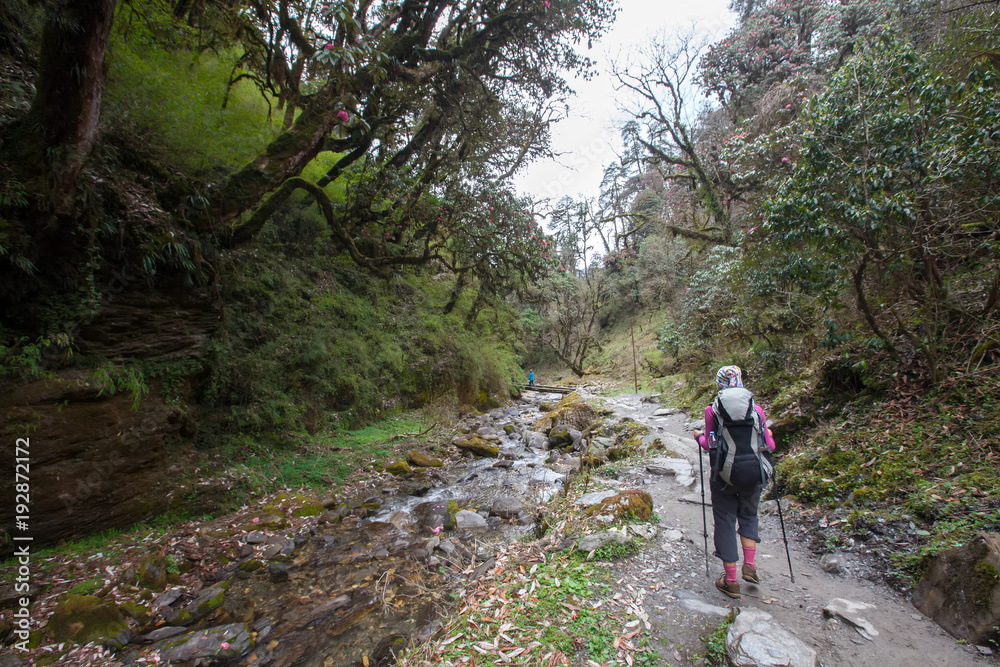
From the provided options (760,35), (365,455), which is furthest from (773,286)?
(760,35)

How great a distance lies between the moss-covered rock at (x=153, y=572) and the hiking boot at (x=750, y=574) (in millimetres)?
5485

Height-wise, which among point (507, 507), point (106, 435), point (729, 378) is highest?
point (729, 378)

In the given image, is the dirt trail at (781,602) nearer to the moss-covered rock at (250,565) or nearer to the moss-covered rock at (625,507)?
the moss-covered rock at (625,507)

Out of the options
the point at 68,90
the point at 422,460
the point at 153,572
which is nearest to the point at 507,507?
the point at 422,460

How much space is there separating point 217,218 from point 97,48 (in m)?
2.21

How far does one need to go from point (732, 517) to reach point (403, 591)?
3275 millimetres

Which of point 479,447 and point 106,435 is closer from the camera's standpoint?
point 106,435

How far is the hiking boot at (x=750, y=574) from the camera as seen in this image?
3.17m

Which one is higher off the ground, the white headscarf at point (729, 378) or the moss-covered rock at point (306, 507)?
the white headscarf at point (729, 378)

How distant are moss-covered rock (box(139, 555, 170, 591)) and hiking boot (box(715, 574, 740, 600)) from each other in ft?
17.2

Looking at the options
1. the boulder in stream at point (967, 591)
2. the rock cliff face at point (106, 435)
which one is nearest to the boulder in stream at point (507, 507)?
the boulder in stream at point (967, 591)

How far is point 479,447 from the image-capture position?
29.2 ft

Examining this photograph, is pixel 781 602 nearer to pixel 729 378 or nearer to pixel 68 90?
pixel 729 378

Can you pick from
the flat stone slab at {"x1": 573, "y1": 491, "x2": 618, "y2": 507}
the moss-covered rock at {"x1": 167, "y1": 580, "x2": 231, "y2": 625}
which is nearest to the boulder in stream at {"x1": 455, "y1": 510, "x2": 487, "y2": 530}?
the flat stone slab at {"x1": 573, "y1": 491, "x2": 618, "y2": 507}
